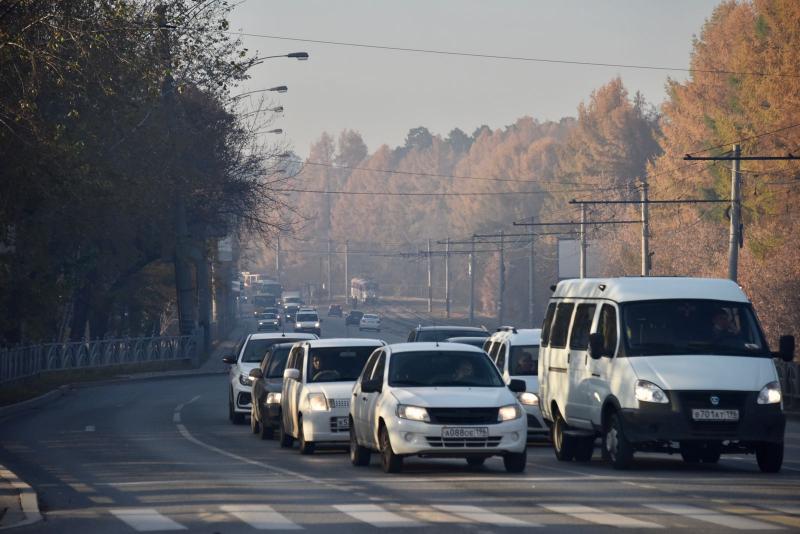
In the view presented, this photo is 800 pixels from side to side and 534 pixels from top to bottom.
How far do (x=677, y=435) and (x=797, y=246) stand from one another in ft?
171

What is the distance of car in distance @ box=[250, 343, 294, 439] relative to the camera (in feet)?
87.0

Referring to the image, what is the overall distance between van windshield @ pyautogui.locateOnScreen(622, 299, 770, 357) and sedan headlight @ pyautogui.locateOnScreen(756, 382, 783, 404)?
0.57 meters

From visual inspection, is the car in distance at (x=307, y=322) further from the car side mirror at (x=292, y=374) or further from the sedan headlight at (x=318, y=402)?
the sedan headlight at (x=318, y=402)

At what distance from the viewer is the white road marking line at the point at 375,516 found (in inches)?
517

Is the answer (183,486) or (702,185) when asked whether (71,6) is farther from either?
(702,185)

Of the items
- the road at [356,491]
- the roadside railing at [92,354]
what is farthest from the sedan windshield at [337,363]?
the roadside railing at [92,354]

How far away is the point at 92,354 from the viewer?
204 ft

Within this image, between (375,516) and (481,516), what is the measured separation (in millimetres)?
927

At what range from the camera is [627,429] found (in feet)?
60.5

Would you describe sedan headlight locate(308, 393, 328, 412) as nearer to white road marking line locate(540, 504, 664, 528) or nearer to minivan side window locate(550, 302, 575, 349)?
minivan side window locate(550, 302, 575, 349)

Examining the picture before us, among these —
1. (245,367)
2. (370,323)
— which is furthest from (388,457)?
(370,323)

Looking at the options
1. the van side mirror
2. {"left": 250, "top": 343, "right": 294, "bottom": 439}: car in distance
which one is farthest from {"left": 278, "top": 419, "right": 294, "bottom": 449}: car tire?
the van side mirror

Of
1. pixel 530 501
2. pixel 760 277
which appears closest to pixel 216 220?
pixel 760 277

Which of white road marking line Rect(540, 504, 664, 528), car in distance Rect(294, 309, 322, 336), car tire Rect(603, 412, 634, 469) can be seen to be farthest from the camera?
car in distance Rect(294, 309, 322, 336)
